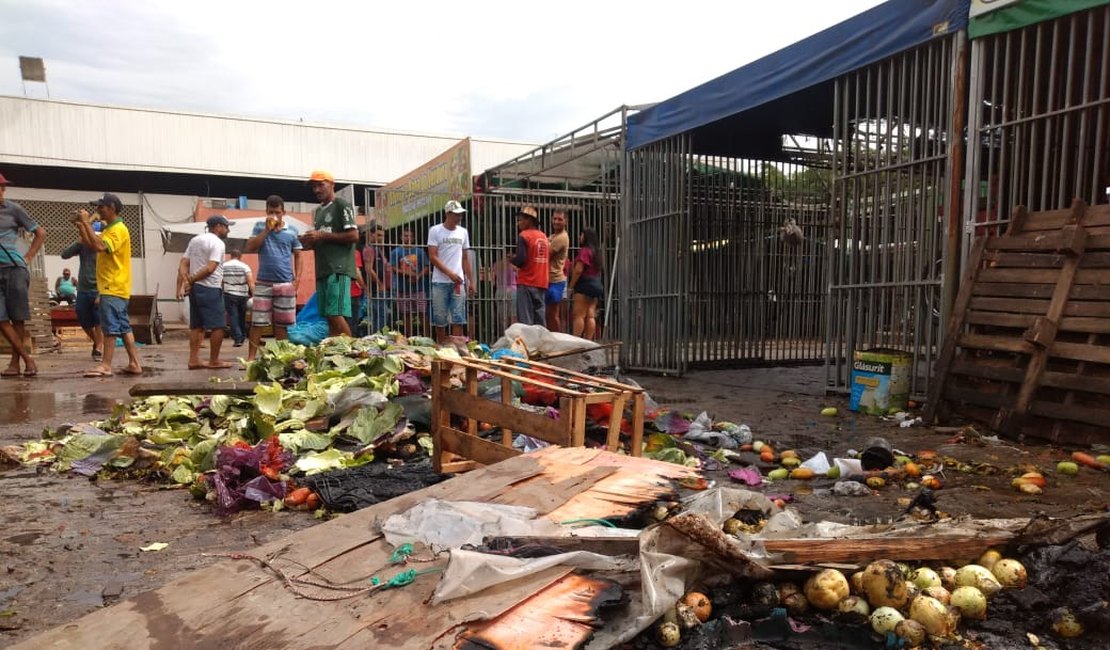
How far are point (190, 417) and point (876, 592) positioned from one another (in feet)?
17.3

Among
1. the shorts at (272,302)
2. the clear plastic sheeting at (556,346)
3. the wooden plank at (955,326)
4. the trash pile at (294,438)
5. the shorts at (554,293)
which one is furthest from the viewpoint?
the shorts at (554,293)

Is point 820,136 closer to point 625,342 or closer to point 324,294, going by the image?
point 625,342

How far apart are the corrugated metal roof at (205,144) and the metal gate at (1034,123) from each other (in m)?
21.9

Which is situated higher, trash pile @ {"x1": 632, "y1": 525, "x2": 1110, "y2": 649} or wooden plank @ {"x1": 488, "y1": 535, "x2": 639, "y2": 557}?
wooden plank @ {"x1": 488, "y1": 535, "x2": 639, "y2": 557}

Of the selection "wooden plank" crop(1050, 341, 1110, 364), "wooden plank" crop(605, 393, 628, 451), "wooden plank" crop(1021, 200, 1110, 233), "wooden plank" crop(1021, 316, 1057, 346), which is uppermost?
"wooden plank" crop(1021, 200, 1110, 233)

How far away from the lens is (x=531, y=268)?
372 inches

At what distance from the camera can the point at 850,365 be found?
24.2ft

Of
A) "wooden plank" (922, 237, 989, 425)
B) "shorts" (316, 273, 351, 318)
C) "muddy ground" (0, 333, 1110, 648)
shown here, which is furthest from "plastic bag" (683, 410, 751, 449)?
"shorts" (316, 273, 351, 318)

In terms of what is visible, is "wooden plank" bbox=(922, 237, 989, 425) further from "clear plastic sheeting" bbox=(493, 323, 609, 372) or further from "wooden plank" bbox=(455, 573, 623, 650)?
"wooden plank" bbox=(455, 573, 623, 650)

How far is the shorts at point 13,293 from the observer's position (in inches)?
305

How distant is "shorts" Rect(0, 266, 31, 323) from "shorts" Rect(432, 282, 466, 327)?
4.69m

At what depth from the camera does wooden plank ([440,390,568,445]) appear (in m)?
3.60

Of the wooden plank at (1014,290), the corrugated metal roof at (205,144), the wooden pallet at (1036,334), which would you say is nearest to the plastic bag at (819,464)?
the wooden pallet at (1036,334)

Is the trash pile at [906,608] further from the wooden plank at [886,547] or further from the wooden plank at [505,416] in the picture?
the wooden plank at [505,416]
